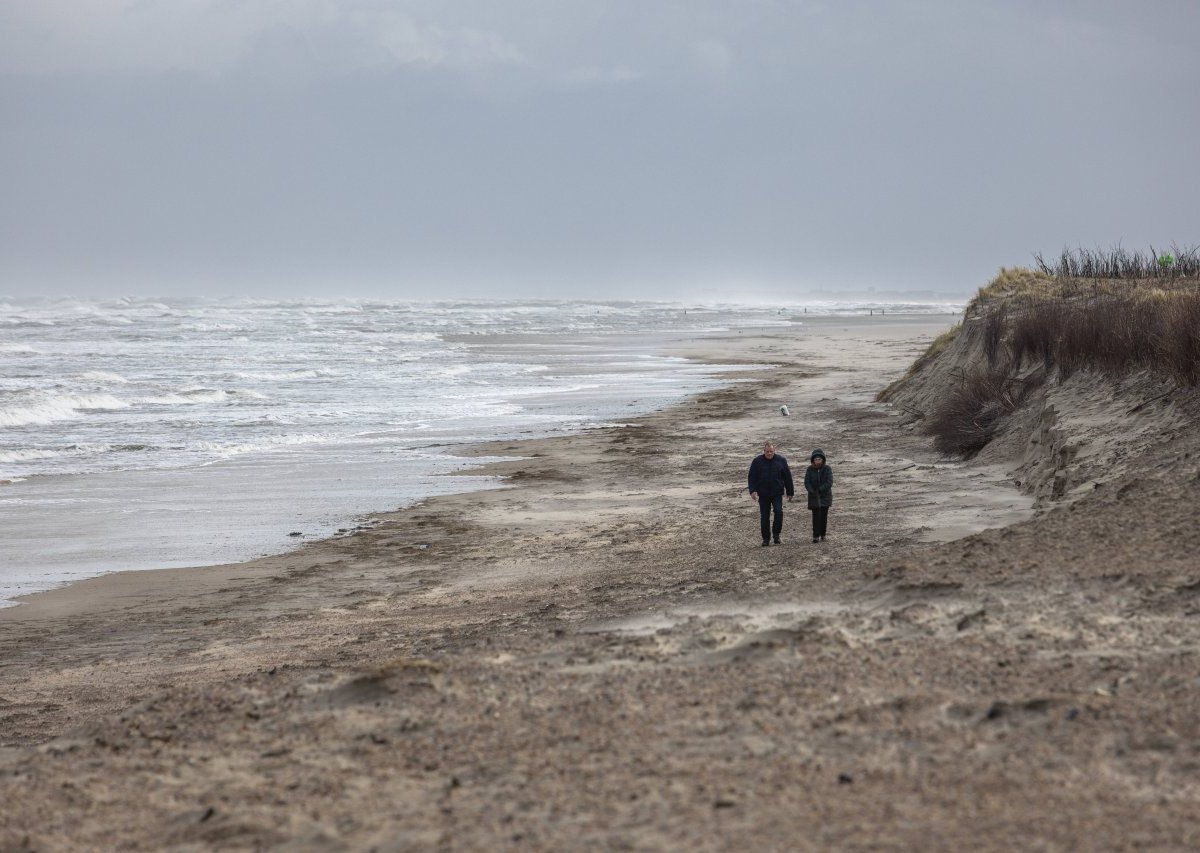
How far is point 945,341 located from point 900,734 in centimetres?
2355

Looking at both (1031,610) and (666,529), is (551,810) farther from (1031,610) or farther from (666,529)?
(666,529)

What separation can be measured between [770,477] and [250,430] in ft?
46.7

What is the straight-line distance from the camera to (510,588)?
11664 mm

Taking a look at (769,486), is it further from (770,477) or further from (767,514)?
(767,514)

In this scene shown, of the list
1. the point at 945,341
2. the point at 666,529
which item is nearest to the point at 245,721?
the point at 666,529

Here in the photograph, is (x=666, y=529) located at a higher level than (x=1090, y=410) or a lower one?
lower

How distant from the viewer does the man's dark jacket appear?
498 inches

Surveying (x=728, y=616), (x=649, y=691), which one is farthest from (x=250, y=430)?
(x=649, y=691)

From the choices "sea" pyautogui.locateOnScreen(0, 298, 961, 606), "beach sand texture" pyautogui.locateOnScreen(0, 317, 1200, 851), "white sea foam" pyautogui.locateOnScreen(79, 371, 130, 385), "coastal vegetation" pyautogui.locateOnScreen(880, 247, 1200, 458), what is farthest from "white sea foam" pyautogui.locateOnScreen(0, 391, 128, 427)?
"coastal vegetation" pyautogui.locateOnScreen(880, 247, 1200, 458)

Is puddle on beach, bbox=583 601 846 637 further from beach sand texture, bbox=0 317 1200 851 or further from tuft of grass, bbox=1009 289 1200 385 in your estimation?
tuft of grass, bbox=1009 289 1200 385

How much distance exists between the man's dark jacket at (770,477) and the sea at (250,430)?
196 inches

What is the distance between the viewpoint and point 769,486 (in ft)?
41.5

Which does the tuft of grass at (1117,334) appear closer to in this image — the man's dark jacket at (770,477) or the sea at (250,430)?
the man's dark jacket at (770,477)

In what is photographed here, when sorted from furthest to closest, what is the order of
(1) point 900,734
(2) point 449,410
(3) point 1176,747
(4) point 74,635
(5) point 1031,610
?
(2) point 449,410
(4) point 74,635
(5) point 1031,610
(1) point 900,734
(3) point 1176,747
